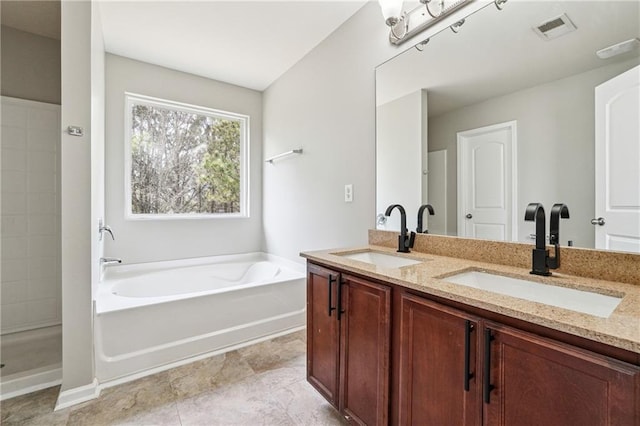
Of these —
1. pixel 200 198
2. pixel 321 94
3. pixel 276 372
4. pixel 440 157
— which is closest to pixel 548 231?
pixel 440 157

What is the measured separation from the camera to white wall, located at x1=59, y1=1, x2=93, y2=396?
163 centimetres

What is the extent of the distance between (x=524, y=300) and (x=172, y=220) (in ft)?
10.0

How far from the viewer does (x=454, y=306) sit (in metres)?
0.91

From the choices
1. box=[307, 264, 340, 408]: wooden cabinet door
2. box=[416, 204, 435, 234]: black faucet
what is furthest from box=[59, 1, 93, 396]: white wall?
box=[416, 204, 435, 234]: black faucet

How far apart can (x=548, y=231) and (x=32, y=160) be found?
139 inches

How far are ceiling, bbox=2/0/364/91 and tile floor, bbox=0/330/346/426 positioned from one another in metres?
2.49

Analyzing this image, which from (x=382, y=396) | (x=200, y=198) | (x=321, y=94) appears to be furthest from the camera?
(x=200, y=198)

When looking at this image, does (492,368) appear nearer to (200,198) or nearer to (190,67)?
(200,198)

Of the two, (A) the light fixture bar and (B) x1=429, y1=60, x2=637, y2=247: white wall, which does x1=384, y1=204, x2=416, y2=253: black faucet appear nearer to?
(B) x1=429, y1=60, x2=637, y2=247: white wall

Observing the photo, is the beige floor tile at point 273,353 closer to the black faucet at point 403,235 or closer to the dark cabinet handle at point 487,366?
the black faucet at point 403,235

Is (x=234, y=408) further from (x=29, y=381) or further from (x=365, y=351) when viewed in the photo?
(x=29, y=381)

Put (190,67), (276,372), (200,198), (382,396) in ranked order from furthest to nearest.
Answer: (200,198)
(190,67)
(276,372)
(382,396)

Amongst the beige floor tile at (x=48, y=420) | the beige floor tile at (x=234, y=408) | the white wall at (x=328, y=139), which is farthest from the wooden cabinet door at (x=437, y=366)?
the beige floor tile at (x=48, y=420)

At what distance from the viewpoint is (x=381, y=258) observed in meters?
1.73
